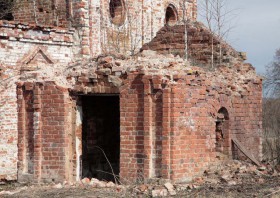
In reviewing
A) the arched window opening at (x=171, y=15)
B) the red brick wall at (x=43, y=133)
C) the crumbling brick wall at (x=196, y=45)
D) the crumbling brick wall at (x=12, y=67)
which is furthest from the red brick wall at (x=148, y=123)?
the arched window opening at (x=171, y=15)

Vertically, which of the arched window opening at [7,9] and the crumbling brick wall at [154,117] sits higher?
the arched window opening at [7,9]

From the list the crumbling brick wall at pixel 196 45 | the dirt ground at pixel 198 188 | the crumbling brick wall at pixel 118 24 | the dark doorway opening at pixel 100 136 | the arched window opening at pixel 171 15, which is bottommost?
the dirt ground at pixel 198 188

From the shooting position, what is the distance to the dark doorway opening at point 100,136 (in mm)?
10625

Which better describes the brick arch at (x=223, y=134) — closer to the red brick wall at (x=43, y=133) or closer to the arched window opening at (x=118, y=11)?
the red brick wall at (x=43, y=133)

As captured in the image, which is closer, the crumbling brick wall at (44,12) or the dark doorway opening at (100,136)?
the dark doorway opening at (100,136)

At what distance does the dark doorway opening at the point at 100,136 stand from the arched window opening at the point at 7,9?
639cm

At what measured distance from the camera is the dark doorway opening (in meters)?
10.6

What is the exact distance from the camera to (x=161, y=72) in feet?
29.2

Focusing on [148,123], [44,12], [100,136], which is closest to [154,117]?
[148,123]

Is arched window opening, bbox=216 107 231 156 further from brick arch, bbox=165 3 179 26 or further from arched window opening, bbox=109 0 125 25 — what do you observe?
brick arch, bbox=165 3 179 26

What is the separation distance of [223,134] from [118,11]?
748 cm

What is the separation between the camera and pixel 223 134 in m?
10.4

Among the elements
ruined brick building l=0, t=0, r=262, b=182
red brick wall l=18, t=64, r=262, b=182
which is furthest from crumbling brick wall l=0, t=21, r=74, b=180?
red brick wall l=18, t=64, r=262, b=182

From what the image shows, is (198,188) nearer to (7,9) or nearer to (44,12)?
(44,12)
